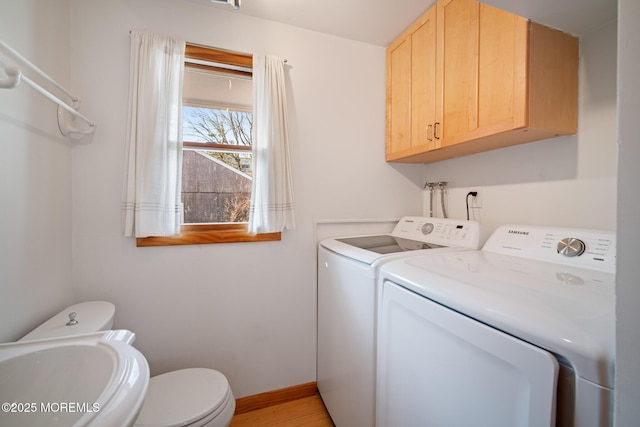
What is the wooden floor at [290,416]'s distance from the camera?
1.52 metres

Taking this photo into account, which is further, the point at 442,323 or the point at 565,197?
the point at 565,197

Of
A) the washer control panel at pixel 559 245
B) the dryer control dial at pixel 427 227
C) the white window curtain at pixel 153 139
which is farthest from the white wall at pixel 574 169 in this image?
the white window curtain at pixel 153 139

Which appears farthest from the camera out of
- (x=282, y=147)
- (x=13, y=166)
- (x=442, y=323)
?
(x=282, y=147)

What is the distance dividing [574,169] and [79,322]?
2.31 m

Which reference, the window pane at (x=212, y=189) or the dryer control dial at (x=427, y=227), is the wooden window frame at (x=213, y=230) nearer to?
the window pane at (x=212, y=189)

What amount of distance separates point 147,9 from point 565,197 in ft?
7.94

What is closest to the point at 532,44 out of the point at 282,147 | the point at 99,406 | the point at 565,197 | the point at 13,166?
the point at 565,197

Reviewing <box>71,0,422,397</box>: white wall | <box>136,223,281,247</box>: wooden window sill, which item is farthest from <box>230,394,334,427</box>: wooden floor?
<box>136,223,281,247</box>: wooden window sill

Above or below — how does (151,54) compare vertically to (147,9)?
below

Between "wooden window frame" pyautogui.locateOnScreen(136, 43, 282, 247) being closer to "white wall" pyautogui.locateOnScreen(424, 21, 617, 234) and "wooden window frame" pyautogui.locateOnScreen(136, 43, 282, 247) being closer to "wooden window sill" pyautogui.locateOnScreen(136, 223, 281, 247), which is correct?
"wooden window sill" pyautogui.locateOnScreen(136, 223, 281, 247)

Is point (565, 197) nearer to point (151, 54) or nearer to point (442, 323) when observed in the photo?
point (442, 323)

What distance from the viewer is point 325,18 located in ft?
5.24

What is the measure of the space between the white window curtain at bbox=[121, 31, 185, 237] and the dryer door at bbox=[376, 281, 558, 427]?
1.23m

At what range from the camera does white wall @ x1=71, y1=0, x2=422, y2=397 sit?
4.43 feet
